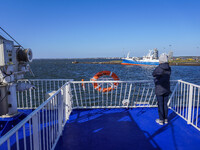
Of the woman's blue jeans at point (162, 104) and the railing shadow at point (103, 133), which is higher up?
the woman's blue jeans at point (162, 104)

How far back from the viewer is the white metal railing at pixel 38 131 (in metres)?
1.37

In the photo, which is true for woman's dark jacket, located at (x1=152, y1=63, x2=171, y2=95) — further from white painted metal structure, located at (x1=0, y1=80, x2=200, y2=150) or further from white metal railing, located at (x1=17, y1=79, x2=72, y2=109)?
white metal railing, located at (x1=17, y1=79, x2=72, y2=109)

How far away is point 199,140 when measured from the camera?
2.74m

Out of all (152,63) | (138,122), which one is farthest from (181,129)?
(152,63)

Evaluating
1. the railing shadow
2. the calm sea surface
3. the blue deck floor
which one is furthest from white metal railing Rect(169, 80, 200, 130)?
the calm sea surface

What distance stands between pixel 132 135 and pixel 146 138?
262mm

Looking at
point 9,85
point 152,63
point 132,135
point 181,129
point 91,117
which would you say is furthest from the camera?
point 152,63

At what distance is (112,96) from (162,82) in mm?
8510

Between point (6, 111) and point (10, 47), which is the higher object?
point (10, 47)

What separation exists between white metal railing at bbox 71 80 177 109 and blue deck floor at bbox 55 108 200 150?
0.52 meters

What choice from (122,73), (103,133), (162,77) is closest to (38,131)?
(103,133)

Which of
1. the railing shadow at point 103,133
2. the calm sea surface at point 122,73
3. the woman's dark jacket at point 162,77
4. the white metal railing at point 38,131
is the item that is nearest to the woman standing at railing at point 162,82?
the woman's dark jacket at point 162,77

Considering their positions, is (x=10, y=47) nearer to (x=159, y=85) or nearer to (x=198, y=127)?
(x=159, y=85)

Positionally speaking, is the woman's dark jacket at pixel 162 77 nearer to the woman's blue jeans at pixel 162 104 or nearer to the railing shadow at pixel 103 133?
the woman's blue jeans at pixel 162 104
